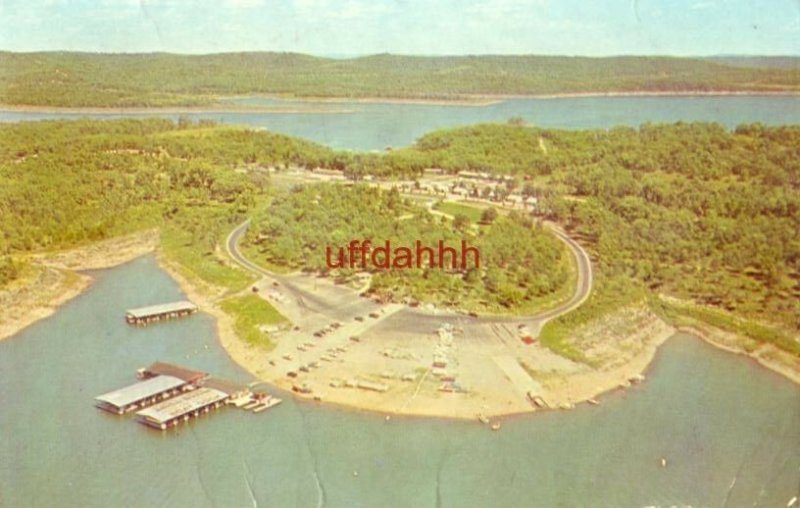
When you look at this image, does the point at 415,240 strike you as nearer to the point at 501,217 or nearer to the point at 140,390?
the point at 501,217

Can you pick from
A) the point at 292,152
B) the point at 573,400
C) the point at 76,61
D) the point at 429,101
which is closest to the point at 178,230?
the point at 292,152

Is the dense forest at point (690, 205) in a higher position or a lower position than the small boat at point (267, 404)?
higher

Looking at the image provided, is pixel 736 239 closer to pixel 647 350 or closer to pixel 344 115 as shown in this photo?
pixel 647 350

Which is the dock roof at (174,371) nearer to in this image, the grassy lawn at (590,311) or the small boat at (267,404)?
the small boat at (267,404)

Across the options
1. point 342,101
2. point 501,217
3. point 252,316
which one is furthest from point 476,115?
point 252,316

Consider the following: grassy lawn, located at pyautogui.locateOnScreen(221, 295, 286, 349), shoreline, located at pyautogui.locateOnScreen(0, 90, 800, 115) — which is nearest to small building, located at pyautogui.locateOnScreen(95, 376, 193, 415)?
grassy lawn, located at pyautogui.locateOnScreen(221, 295, 286, 349)

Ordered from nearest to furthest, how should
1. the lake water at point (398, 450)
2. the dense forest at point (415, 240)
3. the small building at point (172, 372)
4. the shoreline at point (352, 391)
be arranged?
the lake water at point (398, 450), the shoreline at point (352, 391), the small building at point (172, 372), the dense forest at point (415, 240)

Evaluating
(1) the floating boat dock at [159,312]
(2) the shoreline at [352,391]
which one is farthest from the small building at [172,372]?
(1) the floating boat dock at [159,312]

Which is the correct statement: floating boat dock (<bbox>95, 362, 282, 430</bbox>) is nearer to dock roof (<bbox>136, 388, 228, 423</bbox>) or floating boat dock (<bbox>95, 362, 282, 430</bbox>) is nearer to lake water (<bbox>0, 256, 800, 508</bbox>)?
dock roof (<bbox>136, 388, 228, 423</bbox>)

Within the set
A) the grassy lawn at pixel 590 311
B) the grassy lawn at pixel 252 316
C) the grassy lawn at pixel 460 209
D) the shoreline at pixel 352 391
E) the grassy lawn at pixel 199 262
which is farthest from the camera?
the grassy lawn at pixel 460 209
